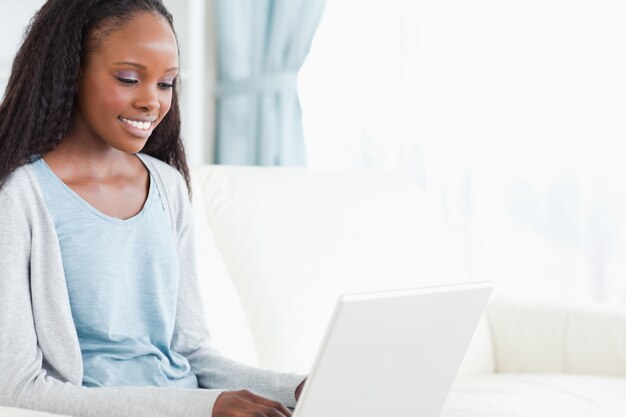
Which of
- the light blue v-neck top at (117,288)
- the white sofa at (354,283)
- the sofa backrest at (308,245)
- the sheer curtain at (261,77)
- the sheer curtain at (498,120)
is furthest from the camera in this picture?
the sheer curtain at (261,77)

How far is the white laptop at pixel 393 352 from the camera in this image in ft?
3.09

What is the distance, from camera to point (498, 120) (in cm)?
255

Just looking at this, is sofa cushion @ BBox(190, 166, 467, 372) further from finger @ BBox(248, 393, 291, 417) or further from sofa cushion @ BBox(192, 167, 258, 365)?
finger @ BBox(248, 393, 291, 417)

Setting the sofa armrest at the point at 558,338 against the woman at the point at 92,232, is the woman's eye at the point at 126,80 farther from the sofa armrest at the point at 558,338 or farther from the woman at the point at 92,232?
the sofa armrest at the point at 558,338

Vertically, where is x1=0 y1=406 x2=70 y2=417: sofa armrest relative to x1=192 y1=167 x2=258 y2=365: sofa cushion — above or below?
above

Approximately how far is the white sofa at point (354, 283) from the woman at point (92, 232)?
1.18ft

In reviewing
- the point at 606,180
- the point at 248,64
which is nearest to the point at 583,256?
the point at 606,180

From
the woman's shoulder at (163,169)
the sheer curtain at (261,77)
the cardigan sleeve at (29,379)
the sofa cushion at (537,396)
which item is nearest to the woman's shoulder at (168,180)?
the woman's shoulder at (163,169)

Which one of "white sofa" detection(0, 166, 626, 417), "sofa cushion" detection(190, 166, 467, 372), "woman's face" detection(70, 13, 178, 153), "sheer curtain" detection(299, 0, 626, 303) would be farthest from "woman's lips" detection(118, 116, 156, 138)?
"sheer curtain" detection(299, 0, 626, 303)

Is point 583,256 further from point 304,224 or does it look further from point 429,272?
point 304,224

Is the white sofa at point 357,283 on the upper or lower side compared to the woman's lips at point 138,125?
lower

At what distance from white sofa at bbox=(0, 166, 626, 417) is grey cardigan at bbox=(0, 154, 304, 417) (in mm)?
484

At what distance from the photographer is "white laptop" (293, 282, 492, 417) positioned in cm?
94

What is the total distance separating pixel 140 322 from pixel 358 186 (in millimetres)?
913
